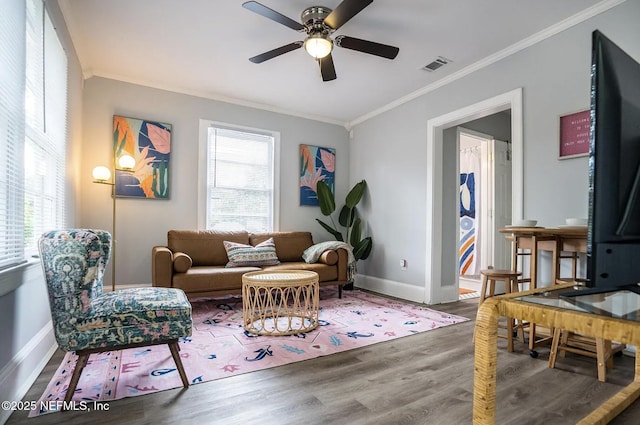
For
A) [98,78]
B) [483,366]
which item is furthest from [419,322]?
[98,78]

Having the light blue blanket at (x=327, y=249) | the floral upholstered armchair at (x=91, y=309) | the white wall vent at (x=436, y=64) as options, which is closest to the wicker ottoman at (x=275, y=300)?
the floral upholstered armchair at (x=91, y=309)

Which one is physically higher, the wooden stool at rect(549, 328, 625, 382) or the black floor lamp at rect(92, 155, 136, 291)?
the black floor lamp at rect(92, 155, 136, 291)

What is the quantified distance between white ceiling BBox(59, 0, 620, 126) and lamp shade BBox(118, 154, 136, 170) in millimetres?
1013

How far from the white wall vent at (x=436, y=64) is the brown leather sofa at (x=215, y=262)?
91.0 inches

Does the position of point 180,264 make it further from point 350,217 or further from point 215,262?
point 350,217

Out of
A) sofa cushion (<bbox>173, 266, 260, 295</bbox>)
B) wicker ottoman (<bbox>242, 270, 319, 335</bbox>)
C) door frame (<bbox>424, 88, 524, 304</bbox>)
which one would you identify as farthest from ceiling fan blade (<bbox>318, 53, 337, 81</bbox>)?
sofa cushion (<bbox>173, 266, 260, 295</bbox>)

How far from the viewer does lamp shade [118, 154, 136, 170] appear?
11.7ft

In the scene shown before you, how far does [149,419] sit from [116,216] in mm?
2985

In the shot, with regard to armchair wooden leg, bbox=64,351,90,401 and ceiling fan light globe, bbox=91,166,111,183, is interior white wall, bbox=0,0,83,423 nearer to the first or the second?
armchair wooden leg, bbox=64,351,90,401

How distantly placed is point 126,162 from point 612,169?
4.01 metres

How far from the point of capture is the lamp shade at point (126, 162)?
11.7 ft

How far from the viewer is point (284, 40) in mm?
3102

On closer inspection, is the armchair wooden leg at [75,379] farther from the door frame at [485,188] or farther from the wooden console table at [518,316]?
the door frame at [485,188]

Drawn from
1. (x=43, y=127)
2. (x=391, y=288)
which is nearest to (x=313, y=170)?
(x=391, y=288)
